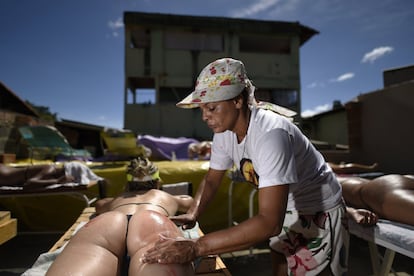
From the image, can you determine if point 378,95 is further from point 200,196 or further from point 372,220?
point 200,196

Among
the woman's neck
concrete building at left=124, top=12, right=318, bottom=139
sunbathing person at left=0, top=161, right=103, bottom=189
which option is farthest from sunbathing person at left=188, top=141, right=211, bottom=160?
concrete building at left=124, top=12, right=318, bottom=139

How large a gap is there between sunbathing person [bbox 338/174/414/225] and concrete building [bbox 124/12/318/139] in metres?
11.5

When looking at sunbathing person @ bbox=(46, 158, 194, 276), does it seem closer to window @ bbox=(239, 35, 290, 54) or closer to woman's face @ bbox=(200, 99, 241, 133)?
woman's face @ bbox=(200, 99, 241, 133)

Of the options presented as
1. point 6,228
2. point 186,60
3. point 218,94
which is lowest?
point 6,228

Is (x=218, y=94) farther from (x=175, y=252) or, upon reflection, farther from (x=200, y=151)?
(x=200, y=151)

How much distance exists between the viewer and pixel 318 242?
147 cm

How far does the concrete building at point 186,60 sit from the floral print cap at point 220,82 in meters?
12.6

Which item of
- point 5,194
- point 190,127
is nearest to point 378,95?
point 5,194

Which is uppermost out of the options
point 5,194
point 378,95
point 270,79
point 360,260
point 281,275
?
point 270,79

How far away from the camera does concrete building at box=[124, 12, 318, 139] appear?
13562mm

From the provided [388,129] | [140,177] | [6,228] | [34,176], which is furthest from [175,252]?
[388,129]

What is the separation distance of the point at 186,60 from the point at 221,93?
44.1 ft

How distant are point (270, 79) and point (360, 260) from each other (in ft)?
40.6

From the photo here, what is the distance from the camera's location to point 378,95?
4738 mm
